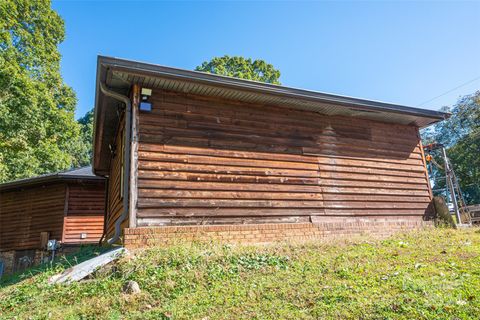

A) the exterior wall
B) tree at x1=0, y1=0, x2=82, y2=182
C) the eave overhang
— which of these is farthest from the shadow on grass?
tree at x1=0, y1=0, x2=82, y2=182

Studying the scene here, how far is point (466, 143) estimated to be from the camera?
32906mm

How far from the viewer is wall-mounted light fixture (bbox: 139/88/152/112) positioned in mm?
6201

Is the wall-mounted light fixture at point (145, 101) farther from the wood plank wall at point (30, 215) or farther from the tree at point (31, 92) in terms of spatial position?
the tree at point (31, 92)

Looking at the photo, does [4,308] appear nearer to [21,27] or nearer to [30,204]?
[30,204]

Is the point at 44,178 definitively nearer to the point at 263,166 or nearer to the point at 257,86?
the point at 263,166

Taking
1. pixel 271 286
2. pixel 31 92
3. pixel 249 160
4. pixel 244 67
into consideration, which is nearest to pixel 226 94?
pixel 249 160

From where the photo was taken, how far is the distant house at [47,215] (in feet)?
41.4

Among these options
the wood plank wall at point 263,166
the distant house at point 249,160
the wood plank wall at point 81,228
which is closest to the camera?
the distant house at point 249,160

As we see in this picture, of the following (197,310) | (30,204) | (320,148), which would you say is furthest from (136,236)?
(30,204)

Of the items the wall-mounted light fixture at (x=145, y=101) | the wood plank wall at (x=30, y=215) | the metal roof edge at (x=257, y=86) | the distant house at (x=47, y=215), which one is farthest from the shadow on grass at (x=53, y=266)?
the wood plank wall at (x=30, y=215)

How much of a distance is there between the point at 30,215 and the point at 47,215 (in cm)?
91

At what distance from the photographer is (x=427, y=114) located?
8.74 meters

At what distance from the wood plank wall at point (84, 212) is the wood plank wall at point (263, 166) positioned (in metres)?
8.50

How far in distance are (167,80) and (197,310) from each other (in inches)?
169
